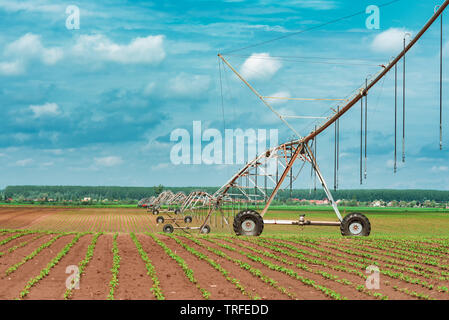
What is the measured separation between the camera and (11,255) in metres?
21.1

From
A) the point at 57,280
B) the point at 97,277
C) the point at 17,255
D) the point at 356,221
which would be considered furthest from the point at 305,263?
the point at 17,255

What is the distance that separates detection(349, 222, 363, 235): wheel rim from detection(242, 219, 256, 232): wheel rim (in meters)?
5.08

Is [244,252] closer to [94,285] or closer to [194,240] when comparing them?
[194,240]

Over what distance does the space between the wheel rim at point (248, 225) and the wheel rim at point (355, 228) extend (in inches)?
200

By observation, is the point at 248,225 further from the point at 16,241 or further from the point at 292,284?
the point at 292,284

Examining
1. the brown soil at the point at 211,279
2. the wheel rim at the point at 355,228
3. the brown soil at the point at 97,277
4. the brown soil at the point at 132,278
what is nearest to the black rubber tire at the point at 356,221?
the wheel rim at the point at 355,228

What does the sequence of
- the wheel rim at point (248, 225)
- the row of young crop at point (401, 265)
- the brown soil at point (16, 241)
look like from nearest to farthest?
1. the row of young crop at point (401, 265)
2. the brown soil at point (16, 241)
3. the wheel rim at point (248, 225)

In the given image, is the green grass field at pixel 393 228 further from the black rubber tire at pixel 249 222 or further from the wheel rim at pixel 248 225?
the wheel rim at pixel 248 225

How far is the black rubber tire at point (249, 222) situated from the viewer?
27125mm

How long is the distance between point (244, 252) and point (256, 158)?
788 centimetres

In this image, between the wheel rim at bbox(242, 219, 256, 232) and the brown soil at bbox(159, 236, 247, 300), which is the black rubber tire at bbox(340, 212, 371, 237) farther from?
the brown soil at bbox(159, 236, 247, 300)

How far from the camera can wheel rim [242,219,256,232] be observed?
27.4 metres

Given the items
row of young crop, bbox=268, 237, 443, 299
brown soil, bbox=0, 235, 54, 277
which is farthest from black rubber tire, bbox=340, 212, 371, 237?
brown soil, bbox=0, 235, 54, 277
